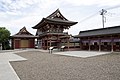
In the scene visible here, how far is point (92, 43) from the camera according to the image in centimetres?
2939

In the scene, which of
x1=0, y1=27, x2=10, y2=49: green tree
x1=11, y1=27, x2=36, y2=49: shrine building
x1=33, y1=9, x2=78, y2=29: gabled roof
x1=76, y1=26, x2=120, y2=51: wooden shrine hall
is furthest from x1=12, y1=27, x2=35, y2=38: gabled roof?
x1=76, y1=26, x2=120, y2=51: wooden shrine hall

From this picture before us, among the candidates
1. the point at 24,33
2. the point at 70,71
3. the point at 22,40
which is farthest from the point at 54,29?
the point at 70,71

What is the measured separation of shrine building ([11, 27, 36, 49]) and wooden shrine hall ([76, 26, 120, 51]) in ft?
51.4

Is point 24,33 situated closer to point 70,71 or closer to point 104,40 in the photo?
point 104,40

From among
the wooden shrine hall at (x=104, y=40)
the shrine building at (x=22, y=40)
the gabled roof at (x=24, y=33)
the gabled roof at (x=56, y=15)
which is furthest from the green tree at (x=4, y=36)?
the wooden shrine hall at (x=104, y=40)

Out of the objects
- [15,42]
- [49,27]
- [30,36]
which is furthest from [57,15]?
[15,42]

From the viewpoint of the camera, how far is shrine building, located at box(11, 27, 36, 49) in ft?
128

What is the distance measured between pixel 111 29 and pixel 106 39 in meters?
2.75

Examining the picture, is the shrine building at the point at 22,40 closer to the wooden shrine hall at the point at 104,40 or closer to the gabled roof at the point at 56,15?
the gabled roof at the point at 56,15

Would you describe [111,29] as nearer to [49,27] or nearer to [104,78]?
[49,27]

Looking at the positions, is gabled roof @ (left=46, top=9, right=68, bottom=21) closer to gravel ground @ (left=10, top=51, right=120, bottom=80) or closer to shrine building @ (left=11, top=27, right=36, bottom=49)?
shrine building @ (left=11, top=27, right=36, bottom=49)

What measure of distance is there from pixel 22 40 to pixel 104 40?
23.1m

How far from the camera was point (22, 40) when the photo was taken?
132ft

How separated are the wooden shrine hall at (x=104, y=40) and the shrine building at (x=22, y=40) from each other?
1568 cm
